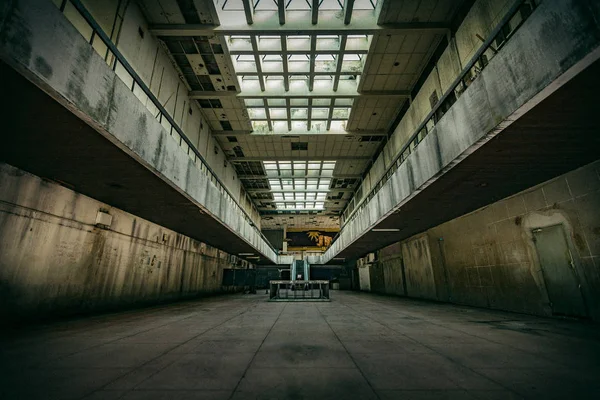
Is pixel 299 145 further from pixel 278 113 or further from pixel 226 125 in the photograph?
pixel 226 125

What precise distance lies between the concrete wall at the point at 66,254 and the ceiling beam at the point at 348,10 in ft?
37.1

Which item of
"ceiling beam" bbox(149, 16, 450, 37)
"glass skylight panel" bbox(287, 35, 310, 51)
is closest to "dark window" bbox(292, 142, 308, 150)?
"glass skylight panel" bbox(287, 35, 310, 51)

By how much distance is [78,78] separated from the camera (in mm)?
4625

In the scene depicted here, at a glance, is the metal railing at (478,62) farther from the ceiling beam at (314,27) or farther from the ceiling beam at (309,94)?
the ceiling beam at (309,94)

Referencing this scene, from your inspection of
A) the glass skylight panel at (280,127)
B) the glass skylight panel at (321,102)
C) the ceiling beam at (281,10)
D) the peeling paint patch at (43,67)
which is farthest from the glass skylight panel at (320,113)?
the peeling paint patch at (43,67)

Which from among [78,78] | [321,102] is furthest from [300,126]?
[78,78]

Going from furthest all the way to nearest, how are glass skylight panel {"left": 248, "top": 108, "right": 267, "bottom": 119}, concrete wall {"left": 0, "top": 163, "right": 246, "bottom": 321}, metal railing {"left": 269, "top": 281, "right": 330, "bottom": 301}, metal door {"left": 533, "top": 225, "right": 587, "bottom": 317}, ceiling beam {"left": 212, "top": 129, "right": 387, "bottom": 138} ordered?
ceiling beam {"left": 212, "top": 129, "right": 387, "bottom": 138}
glass skylight panel {"left": 248, "top": 108, "right": 267, "bottom": 119}
metal railing {"left": 269, "top": 281, "right": 330, "bottom": 301}
metal door {"left": 533, "top": 225, "right": 587, "bottom": 317}
concrete wall {"left": 0, "top": 163, "right": 246, "bottom": 321}

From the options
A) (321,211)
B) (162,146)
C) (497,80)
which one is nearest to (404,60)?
(497,80)

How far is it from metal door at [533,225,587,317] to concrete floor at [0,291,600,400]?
58.4 inches

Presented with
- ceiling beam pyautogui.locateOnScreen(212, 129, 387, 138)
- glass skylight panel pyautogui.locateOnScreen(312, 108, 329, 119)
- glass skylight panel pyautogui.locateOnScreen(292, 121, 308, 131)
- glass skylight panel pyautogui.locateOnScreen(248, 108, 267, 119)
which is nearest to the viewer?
glass skylight panel pyautogui.locateOnScreen(248, 108, 267, 119)

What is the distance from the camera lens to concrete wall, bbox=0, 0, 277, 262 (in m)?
3.66

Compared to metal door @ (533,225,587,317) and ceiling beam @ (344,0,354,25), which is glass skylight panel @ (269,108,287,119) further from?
metal door @ (533,225,587,317)

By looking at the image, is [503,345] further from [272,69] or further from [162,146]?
[272,69]

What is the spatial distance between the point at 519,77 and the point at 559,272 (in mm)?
6314
